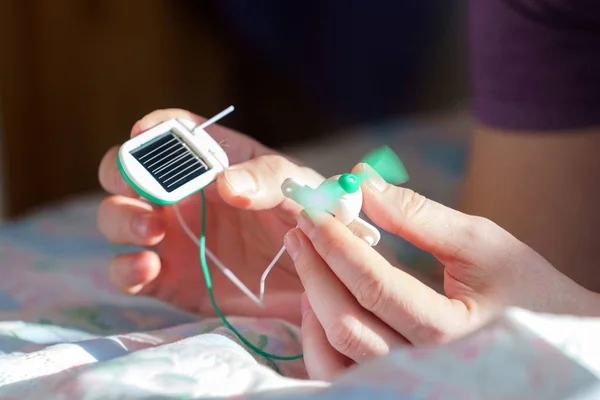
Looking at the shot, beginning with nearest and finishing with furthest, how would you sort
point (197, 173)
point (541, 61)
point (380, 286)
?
1. point (380, 286)
2. point (197, 173)
3. point (541, 61)

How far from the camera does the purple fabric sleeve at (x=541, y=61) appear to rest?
0.83m

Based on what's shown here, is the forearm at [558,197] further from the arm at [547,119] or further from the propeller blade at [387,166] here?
the propeller blade at [387,166]

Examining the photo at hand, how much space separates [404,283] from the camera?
→ 483 millimetres

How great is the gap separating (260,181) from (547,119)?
16.8 inches

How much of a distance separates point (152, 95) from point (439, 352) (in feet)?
3.78

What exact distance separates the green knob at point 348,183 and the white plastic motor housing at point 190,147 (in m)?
0.13

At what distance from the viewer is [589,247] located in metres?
0.86

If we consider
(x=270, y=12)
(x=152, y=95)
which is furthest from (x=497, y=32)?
(x=152, y=95)

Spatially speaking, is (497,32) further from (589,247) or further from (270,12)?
(270,12)

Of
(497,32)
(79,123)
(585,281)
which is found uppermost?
(497,32)

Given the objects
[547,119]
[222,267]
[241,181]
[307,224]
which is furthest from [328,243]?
[547,119]

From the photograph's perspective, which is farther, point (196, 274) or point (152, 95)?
point (152, 95)

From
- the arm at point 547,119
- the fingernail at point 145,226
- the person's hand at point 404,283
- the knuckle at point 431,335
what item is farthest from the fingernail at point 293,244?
the arm at point 547,119

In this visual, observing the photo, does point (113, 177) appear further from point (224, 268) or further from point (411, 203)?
point (411, 203)
